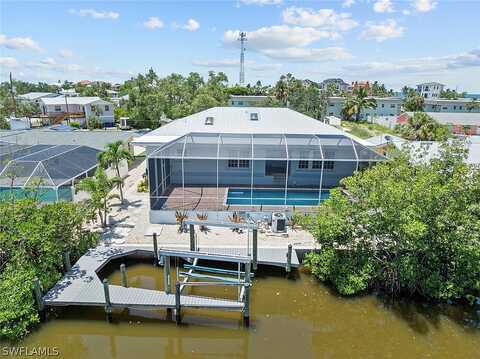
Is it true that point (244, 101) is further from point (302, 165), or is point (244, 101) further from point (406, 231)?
point (406, 231)

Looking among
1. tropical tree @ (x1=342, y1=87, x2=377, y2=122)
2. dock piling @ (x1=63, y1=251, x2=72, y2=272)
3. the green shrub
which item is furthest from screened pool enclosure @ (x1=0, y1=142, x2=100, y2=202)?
tropical tree @ (x1=342, y1=87, x2=377, y2=122)

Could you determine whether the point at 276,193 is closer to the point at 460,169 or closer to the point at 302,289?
the point at 302,289

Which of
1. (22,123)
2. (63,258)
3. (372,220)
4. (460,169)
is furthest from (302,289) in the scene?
(22,123)

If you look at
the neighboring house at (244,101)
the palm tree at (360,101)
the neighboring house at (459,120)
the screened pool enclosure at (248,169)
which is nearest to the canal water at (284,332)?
the screened pool enclosure at (248,169)

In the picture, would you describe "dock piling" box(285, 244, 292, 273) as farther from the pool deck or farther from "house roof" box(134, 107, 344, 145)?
"house roof" box(134, 107, 344, 145)

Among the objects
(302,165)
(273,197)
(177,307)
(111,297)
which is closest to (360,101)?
(302,165)
